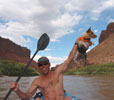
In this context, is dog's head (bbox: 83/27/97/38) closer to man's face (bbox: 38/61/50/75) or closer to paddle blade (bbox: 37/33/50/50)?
man's face (bbox: 38/61/50/75)

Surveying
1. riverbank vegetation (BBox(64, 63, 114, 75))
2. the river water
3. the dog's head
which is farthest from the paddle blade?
riverbank vegetation (BBox(64, 63, 114, 75))

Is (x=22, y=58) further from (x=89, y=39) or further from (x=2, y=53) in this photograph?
(x=89, y=39)

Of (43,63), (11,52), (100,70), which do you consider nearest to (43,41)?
(43,63)

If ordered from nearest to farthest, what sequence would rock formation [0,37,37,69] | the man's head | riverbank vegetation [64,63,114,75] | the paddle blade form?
the man's head → the paddle blade → riverbank vegetation [64,63,114,75] → rock formation [0,37,37,69]

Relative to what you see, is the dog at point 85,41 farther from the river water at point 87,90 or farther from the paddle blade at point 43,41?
the river water at point 87,90

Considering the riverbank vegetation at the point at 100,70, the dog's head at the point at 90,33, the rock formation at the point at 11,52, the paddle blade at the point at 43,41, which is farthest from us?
the rock formation at the point at 11,52

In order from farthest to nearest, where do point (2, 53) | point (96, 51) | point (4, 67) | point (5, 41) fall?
1. point (5, 41)
2. point (2, 53)
3. point (96, 51)
4. point (4, 67)

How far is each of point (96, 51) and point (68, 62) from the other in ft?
262

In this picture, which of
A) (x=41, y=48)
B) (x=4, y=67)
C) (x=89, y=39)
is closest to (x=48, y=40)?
(x=41, y=48)

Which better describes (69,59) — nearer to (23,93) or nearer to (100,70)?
(23,93)

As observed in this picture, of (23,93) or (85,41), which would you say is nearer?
(85,41)

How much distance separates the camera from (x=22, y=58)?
102 meters

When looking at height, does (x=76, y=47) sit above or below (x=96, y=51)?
below

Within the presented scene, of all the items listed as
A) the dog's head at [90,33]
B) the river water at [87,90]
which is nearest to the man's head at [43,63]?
the dog's head at [90,33]
